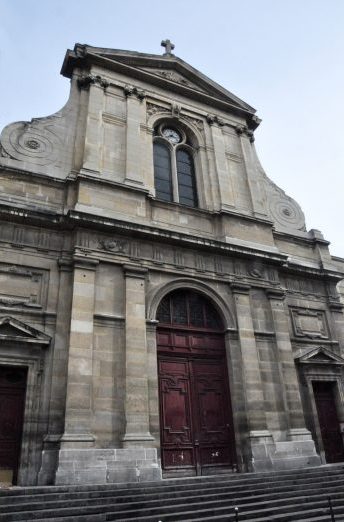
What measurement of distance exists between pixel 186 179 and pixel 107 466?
30.5 ft

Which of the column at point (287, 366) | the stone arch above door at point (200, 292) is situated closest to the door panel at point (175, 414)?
the stone arch above door at point (200, 292)

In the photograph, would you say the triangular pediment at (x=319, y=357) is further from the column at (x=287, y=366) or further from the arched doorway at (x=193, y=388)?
the arched doorway at (x=193, y=388)

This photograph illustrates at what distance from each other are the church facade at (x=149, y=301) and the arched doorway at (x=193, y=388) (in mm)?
38

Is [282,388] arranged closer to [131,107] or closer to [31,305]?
[31,305]

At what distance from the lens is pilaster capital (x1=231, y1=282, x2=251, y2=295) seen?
12.2m

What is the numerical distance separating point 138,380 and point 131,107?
896 centimetres

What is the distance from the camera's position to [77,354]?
9.31 m

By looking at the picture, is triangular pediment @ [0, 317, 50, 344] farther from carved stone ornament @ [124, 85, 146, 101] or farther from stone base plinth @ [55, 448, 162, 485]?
carved stone ornament @ [124, 85, 146, 101]

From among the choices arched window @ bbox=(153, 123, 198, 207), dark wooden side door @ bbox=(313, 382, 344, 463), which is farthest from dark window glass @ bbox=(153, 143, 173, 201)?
dark wooden side door @ bbox=(313, 382, 344, 463)

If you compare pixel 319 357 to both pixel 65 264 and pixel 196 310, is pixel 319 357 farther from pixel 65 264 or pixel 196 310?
pixel 65 264

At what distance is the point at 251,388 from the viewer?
11.0 meters

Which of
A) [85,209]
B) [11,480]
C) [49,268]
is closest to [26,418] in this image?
[11,480]

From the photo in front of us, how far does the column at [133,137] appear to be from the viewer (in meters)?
12.6

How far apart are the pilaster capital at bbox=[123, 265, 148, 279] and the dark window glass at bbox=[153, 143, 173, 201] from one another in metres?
3.26
